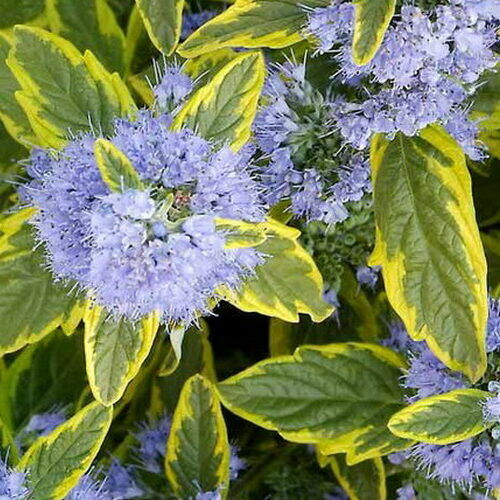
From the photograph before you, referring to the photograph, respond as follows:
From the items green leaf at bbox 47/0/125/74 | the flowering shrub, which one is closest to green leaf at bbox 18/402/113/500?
the flowering shrub

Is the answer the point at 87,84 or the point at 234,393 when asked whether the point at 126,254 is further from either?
the point at 234,393

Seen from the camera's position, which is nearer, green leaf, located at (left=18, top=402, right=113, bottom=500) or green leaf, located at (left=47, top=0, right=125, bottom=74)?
green leaf, located at (left=18, top=402, right=113, bottom=500)

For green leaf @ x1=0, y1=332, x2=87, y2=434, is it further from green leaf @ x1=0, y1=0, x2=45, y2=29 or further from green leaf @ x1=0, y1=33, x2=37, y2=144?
green leaf @ x1=0, y1=0, x2=45, y2=29

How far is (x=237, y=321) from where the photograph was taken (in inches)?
64.7

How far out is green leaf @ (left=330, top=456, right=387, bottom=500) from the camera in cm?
124

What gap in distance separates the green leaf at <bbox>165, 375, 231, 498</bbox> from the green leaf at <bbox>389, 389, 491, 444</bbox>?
0.28m

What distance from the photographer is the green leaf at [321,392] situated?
117 centimetres

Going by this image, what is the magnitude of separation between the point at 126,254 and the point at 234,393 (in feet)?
1.36

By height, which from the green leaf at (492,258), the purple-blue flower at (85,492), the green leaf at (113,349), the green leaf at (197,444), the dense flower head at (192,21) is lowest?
the green leaf at (492,258)

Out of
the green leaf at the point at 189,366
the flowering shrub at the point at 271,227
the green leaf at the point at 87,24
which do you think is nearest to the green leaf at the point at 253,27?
the flowering shrub at the point at 271,227

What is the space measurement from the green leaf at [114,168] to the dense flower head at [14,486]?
401 mm

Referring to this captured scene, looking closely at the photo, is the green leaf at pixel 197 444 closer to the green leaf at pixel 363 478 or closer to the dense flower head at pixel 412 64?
the green leaf at pixel 363 478

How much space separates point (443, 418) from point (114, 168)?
0.51 metres

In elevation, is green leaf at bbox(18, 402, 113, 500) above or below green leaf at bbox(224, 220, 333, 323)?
below
